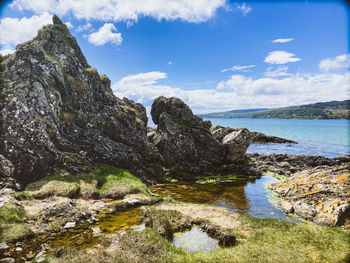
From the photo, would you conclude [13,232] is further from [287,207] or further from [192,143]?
[192,143]

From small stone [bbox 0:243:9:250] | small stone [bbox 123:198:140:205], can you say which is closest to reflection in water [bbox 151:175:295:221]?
small stone [bbox 123:198:140:205]

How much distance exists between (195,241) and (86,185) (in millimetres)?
13996

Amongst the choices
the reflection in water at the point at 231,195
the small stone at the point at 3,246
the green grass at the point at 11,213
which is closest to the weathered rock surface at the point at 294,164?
the reflection in water at the point at 231,195

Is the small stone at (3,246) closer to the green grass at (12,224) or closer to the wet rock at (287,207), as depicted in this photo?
the green grass at (12,224)

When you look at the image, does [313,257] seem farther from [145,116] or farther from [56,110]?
[145,116]

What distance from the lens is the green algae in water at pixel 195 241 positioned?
13.6 m

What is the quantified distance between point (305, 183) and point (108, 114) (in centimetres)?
2951

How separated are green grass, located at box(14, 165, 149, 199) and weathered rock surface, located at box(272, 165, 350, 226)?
17094 mm

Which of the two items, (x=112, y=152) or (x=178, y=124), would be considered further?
(x=178, y=124)

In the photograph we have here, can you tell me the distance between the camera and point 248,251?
40.4 ft

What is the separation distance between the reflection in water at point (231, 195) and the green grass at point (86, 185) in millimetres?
4992

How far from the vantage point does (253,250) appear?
12336 millimetres

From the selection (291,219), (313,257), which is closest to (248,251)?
(313,257)

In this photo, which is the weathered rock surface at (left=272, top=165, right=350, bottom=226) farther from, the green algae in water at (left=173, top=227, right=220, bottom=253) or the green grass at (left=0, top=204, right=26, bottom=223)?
the green grass at (left=0, top=204, right=26, bottom=223)
